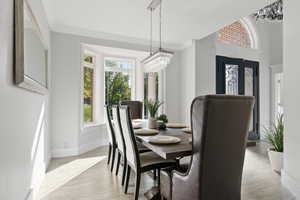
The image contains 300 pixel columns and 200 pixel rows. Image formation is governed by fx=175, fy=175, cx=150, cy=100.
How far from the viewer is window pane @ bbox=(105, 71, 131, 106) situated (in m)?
4.64

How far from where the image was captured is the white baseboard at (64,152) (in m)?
3.42

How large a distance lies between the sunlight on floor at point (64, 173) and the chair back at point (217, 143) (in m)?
1.83

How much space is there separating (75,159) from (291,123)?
349 centimetres

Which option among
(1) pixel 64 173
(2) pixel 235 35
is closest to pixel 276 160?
(1) pixel 64 173

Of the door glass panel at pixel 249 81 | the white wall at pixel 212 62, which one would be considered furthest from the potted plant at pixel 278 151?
the door glass panel at pixel 249 81

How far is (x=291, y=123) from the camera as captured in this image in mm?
2193

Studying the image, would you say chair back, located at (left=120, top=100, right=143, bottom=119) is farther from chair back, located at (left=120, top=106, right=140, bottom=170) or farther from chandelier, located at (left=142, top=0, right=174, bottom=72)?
chair back, located at (left=120, top=106, right=140, bottom=170)

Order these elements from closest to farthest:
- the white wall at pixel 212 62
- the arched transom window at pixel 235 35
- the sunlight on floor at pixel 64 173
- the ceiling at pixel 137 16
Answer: the sunlight on floor at pixel 64 173
the ceiling at pixel 137 16
the white wall at pixel 212 62
the arched transom window at pixel 235 35

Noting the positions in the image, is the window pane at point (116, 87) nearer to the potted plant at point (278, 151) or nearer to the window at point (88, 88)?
the window at point (88, 88)

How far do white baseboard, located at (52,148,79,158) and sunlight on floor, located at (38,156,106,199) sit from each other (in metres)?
0.35

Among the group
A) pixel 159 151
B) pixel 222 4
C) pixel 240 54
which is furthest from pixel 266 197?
pixel 240 54

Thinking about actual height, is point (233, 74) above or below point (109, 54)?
below

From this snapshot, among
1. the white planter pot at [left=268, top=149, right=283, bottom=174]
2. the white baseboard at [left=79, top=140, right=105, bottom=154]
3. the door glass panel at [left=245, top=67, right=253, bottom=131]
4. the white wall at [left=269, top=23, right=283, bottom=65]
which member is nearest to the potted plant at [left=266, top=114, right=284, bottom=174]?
the white planter pot at [left=268, top=149, right=283, bottom=174]

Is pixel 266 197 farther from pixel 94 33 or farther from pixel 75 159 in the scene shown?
pixel 94 33
